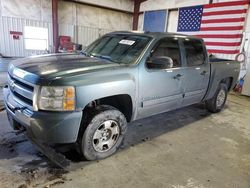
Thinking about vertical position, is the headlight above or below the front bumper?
above

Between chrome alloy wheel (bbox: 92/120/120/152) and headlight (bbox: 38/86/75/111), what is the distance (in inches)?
23.4

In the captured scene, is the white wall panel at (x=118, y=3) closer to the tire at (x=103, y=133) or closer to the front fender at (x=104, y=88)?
the front fender at (x=104, y=88)

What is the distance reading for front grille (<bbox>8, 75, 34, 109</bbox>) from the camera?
2.17 metres

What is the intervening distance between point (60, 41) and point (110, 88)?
7.33m

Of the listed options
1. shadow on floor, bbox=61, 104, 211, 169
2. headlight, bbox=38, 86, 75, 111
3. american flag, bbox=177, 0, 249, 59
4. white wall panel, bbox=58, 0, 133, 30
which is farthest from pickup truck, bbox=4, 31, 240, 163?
white wall panel, bbox=58, 0, 133, 30

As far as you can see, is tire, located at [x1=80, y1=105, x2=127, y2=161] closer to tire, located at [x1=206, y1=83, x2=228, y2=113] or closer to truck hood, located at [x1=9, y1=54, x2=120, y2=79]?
truck hood, located at [x1=9, y1=54, x2=120, y2=79]

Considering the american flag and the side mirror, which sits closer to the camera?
the side mirror

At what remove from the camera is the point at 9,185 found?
2.05 meters

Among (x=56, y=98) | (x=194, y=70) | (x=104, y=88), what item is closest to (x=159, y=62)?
(x=104, y=88)

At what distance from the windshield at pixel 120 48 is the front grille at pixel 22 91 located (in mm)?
1173

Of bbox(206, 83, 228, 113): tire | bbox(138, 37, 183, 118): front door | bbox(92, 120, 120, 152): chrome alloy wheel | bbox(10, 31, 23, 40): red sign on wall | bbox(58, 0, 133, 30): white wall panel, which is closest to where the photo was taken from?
bbox(92, 120, 120, 152): chrome alloy wheel

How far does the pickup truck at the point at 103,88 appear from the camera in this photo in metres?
2.09

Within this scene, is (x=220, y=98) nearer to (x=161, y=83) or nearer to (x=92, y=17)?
(x=161, y=83)

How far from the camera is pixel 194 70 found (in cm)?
362
